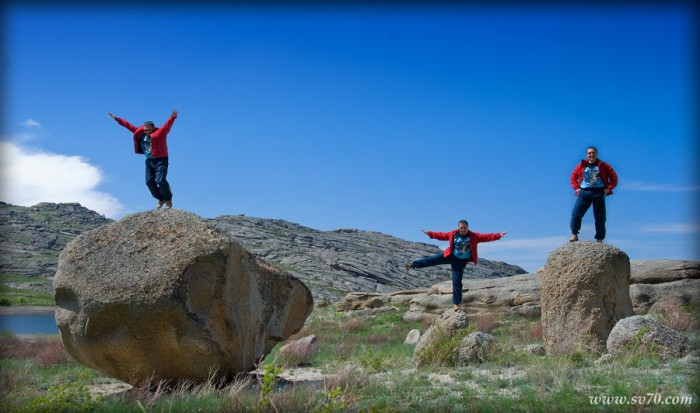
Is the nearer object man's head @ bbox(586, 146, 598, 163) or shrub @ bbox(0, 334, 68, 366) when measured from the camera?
man's head @ bbox(586, 146, 598, 163)

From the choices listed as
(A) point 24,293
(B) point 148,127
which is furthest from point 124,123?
(A) point 24,293

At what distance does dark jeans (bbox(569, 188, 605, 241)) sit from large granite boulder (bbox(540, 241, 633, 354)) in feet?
2.59

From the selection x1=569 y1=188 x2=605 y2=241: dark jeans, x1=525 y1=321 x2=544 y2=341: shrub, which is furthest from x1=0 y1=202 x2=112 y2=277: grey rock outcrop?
x1=569 y1=188 x2=605 y2=241: dark jeans

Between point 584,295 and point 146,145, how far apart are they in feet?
29.9

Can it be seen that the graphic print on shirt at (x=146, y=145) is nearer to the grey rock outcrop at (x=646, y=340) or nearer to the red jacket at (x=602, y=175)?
the red jacket at (x=602, y=175)

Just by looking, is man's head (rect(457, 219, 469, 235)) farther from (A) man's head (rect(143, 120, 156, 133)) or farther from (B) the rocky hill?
(B) the rocky hill

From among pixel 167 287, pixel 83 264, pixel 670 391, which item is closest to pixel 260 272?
pixel 167 287

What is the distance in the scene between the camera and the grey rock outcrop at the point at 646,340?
33.6ft

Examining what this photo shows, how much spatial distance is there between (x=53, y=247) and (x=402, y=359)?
391ft

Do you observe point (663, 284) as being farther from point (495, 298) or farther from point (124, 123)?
point (124, 123)

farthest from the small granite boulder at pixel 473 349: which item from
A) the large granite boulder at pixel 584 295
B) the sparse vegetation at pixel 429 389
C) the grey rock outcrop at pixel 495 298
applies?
the grey rock outcrop at pixel 495 298

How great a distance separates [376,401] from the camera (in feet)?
25.9

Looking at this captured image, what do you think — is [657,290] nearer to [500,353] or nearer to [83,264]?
[500,353]

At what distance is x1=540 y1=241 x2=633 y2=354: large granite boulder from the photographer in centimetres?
1154
